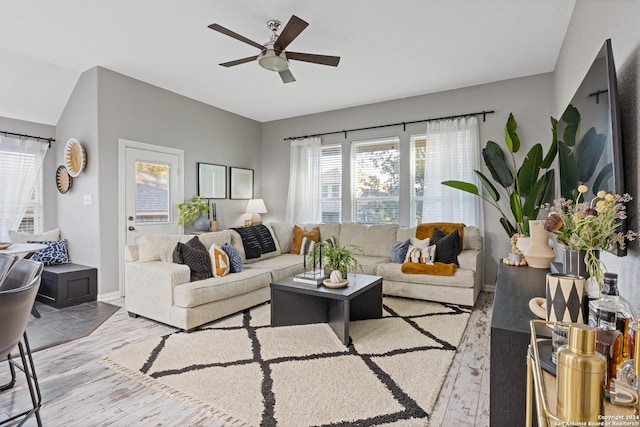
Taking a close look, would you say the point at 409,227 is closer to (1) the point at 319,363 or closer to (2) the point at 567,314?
(1) the point at 319,363

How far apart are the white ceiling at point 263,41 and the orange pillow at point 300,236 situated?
2.01 meters

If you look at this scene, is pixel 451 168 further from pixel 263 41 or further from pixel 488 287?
pixel 263 41

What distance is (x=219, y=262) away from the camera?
11.4 ft

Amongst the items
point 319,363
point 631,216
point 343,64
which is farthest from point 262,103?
point 631,216

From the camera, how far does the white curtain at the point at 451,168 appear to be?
4559 millimetres

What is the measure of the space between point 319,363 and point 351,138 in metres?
3.90

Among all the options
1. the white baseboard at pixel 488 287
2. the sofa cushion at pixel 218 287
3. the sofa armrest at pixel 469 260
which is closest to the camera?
the sofa cushion at pixel 218 287

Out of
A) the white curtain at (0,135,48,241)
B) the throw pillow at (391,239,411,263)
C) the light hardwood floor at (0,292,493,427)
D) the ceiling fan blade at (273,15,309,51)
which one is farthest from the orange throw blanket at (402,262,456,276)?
the white curtain at (0,135,48,241)

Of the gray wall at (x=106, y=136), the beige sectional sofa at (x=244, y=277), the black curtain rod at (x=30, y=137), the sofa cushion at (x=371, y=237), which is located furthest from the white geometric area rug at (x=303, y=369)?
the black curtain rod at (x=30, y=137)

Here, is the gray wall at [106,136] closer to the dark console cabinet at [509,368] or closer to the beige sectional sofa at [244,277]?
the beige sectional sofa at [244,277]

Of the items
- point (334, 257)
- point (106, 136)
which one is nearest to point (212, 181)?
point (106, 136)

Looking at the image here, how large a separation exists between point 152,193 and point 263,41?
2.52 m

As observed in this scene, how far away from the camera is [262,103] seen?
534 centimetres

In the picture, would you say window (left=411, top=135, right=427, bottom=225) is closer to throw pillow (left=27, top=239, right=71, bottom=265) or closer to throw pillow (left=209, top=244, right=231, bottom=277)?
throw pillow (left=209, top=244, right=231, bottom=277)
